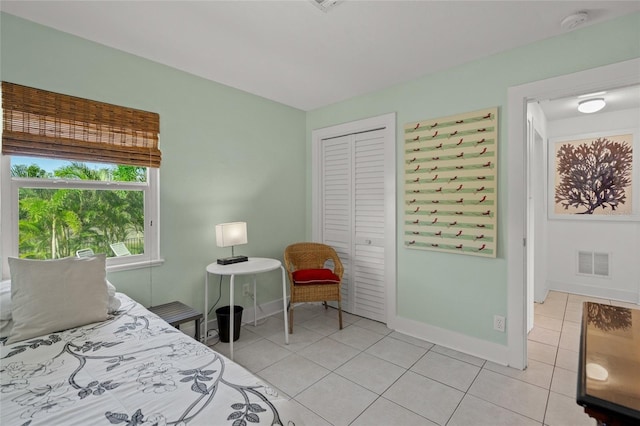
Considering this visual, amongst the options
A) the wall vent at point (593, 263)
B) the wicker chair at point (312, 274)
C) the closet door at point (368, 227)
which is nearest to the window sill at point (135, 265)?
the wicker chair at point (312, 274)

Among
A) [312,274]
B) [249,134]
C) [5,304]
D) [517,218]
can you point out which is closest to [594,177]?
[517,218]

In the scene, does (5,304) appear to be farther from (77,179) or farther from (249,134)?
(249,134)

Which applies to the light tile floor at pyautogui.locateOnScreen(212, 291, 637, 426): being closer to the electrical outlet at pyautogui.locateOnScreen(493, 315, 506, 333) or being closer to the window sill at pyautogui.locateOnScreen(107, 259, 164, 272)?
the electrical outlet at pyautogui.locateOnScreen(493, 315, 506, 333)

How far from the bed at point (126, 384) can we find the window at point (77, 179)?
761mm

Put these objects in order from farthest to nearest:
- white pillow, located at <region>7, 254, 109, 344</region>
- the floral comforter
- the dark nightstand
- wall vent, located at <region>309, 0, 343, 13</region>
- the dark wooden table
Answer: the dark nightstand, wall vent, located at <region>309, 0, 343, 13</region>, white pillow, located at <region>7, 254, 109, 344</region>, the floral comforter, the dark wooden table

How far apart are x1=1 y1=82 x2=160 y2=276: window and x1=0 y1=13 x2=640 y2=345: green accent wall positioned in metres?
0.10

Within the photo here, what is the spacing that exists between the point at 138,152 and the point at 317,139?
6.53 feet

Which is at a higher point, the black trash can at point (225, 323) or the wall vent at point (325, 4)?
the wall vent at point (325, 4)

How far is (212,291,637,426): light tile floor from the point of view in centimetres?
175

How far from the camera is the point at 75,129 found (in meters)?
2.08

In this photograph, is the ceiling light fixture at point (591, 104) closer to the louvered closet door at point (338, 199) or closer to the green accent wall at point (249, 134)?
the green accent wall at point (249, 134)

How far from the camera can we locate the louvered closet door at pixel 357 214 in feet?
10.4

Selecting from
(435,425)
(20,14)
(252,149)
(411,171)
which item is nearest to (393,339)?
(435,425)

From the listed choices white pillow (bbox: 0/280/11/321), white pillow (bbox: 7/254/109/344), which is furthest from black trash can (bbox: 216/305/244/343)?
white pillow (bbox: 0/280/11/321)
